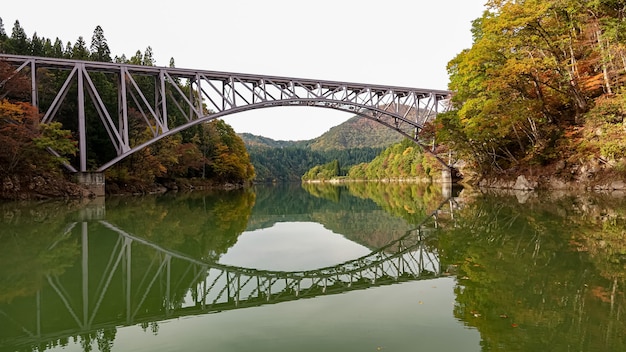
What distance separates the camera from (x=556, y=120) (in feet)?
82.8

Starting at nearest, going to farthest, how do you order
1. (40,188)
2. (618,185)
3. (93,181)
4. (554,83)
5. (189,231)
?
(189,231) < (618,185) < (554,83) < (40,188) < (93,181)

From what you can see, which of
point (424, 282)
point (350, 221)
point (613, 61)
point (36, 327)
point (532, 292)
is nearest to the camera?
point (36, 327)

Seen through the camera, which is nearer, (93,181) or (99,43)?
(93,181)

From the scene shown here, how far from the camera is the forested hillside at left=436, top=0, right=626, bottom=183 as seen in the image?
1970 centimetres

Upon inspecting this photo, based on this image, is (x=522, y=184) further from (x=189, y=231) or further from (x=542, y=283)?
(x=542, y=283)

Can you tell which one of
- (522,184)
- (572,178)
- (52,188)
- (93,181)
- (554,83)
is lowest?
(52,188)

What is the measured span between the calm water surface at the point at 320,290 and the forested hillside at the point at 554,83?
1271 cm

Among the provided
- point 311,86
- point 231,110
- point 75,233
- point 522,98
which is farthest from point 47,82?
point 522,98

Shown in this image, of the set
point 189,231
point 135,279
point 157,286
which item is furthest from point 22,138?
point 157,286

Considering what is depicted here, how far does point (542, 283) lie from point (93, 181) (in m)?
27.7

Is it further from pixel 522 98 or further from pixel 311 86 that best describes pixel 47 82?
pixel 522 98

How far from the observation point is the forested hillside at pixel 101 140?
2212 cm

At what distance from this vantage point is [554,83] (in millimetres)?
23719

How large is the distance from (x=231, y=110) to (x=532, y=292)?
93.4 feet
